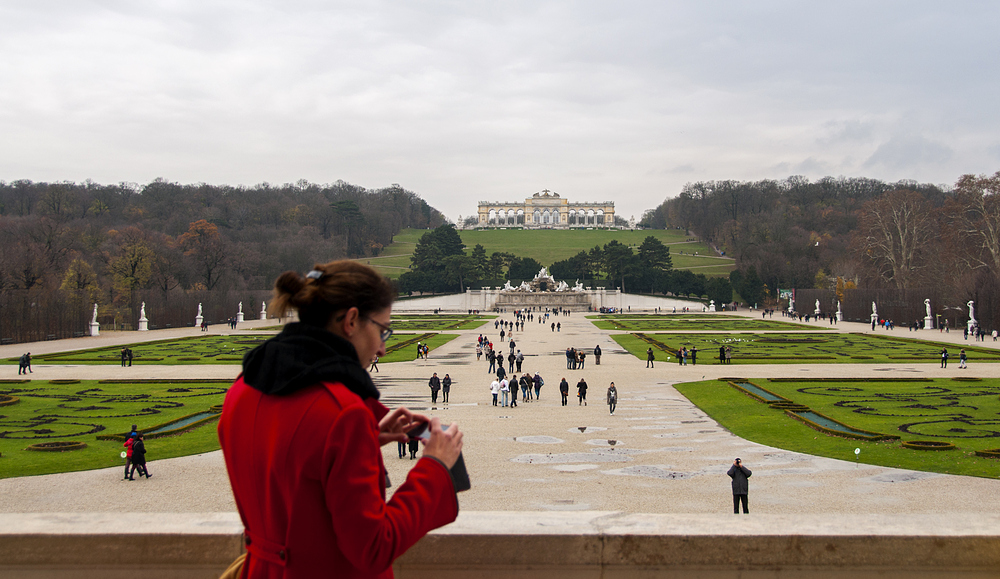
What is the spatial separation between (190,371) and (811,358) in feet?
74.3

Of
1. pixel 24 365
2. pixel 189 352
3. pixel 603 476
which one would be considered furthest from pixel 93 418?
pixel 189 352

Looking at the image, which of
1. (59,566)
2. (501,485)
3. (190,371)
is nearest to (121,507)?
(501,485)

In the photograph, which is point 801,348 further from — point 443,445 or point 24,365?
point 443,445

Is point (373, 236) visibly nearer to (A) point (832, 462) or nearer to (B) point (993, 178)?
(B) point (993, 178)

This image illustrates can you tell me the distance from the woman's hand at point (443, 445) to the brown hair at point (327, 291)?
0.44 m

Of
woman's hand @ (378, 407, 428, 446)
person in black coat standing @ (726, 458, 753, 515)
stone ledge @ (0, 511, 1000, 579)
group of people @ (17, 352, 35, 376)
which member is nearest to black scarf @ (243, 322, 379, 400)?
woman's hand @ (378, 407, 428, 446)

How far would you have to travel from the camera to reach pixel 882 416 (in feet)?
51.7

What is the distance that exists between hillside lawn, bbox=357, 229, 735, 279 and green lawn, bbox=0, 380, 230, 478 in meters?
75.5

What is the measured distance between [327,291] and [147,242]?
63609 millimetres

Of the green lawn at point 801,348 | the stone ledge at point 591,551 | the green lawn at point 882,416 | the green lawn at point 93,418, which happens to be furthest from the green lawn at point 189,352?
the stone ledge at point 591,551

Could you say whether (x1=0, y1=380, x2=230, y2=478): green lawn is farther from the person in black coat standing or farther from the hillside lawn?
the hillside lawn

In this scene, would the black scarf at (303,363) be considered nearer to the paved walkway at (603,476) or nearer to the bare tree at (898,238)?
the paved walkway at (603,476)

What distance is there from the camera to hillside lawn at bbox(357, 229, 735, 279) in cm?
10519

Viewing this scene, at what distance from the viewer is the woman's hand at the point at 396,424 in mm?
2268
